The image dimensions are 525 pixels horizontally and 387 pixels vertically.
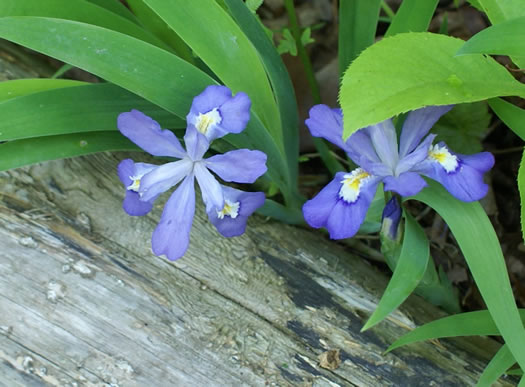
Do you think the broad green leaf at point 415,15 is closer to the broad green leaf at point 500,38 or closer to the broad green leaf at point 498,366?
the broad green leaf at point 500,38

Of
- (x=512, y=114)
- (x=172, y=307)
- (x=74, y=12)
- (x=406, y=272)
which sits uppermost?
(x=74, y=12)

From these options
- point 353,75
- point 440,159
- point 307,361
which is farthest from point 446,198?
point 307,361

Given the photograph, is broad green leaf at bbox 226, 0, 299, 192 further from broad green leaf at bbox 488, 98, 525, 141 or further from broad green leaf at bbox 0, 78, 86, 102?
broad green leaf at bbox 488, 98, 525, 141

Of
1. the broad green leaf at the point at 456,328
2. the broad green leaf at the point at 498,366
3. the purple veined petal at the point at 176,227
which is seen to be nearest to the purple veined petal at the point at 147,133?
the purple veined petal at the point at 176,227

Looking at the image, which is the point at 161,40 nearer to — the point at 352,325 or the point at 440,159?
the point at 440,159

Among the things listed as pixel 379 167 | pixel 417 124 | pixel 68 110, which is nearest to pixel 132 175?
pixel 68 110

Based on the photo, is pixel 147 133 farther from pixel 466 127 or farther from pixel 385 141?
pixel 466 127
